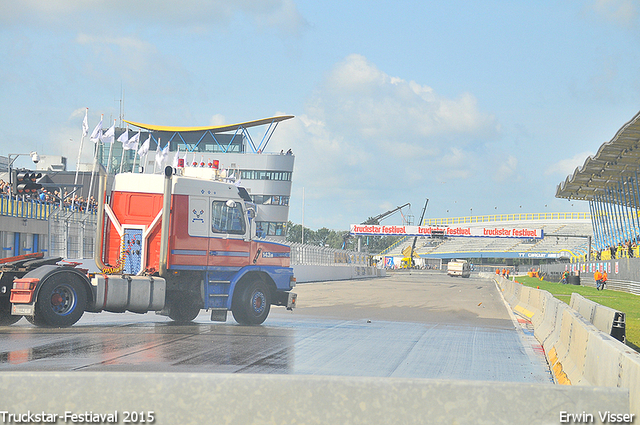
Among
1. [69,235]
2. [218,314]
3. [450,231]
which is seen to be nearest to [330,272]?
[69,235]

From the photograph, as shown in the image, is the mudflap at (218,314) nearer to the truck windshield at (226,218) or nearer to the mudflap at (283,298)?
the mudflap at (283,298)

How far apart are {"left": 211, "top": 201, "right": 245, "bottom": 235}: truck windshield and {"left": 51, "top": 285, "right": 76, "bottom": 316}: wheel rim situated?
3.21 metres

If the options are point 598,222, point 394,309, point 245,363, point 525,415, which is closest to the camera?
point 525,415

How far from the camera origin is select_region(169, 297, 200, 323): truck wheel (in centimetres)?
1486

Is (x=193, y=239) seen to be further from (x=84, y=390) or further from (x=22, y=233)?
(x=22, y=233)

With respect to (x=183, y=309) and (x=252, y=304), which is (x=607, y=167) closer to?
(x=252, y=304)

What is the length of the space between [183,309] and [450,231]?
88.2 meters

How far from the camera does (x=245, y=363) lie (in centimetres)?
954

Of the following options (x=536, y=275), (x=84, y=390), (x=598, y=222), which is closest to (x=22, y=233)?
(x=84, y=390)

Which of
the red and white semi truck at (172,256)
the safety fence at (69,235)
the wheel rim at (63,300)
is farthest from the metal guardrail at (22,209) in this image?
the wheel rim at (63,300)

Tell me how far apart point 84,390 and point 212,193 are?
10408 mm

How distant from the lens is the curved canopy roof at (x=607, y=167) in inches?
1557

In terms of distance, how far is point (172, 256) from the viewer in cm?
1420

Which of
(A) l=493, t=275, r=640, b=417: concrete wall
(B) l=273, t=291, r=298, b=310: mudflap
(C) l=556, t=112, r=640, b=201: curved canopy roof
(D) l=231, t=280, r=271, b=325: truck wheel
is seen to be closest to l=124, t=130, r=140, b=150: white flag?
(C) l=556, t=112, r=640, b=201: curved canopy roof
